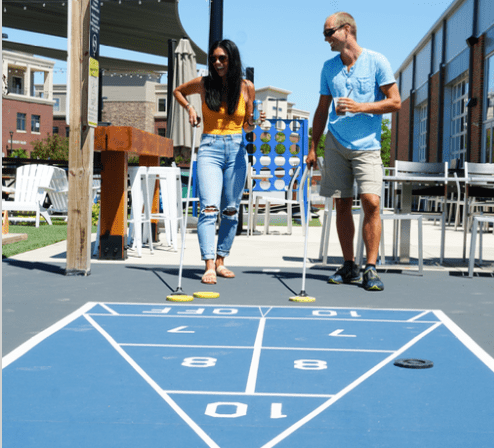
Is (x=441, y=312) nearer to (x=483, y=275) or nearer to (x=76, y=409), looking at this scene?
(x=483, y=275)

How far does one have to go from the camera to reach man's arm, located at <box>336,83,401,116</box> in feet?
16.9

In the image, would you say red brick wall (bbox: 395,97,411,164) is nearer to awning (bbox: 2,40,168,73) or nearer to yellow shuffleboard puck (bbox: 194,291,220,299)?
awning (bbox: 2,40,168,73)

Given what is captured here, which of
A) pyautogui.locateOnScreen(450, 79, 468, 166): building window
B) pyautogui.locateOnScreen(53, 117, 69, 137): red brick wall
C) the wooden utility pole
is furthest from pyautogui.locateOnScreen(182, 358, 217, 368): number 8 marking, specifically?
pyautogui.locateOnScreen(53, 117, 69, 137): red brick wall

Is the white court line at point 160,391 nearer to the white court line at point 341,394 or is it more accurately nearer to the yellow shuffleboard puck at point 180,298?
the white court line at point 341,394

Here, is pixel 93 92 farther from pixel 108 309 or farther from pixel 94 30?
pixel 108 309

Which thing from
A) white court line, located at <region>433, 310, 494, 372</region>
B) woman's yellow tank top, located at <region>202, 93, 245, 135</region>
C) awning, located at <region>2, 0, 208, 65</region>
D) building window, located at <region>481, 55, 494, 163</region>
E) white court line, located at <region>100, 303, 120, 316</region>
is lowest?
white court line, located at <region>100, 303, 120, 316</region>

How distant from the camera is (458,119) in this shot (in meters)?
27.0

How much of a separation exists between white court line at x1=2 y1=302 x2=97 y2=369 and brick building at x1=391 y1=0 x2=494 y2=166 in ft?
37.9

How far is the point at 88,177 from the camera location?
19.3 ft

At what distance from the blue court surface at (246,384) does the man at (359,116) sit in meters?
1.47

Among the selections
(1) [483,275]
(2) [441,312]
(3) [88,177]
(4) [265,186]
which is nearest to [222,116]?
(3) [88,177]

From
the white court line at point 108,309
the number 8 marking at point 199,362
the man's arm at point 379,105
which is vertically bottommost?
the number 8 marking at point 199,362

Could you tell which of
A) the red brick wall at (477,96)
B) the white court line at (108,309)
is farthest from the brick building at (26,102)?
the white court line at (108,309)

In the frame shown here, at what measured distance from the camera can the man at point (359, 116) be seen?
17.6 ft
